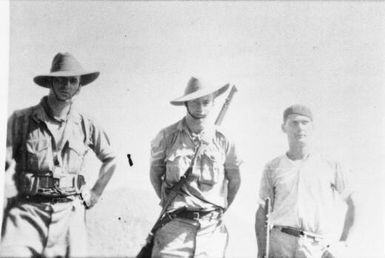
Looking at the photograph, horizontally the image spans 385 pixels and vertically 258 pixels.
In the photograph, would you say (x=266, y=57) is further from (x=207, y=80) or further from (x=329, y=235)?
(x=329, y=235)

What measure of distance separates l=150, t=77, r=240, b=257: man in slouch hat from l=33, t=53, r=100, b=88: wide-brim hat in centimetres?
76

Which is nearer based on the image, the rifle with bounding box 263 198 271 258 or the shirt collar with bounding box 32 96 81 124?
the rifle with bounding box 263 198 271 258

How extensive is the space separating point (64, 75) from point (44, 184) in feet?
2.91

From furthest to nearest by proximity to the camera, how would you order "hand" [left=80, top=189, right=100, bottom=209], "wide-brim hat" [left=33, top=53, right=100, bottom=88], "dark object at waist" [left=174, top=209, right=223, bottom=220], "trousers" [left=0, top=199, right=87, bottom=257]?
→ "wide-brim hat" [left=33, top=53, right=100, bottom=88] → "hand" [left=80, top=189, right=100, bottom=209] → "dark object at waist" [left=174, top=209, right=223, bottom=220] → "trousers" [left=0, top=199, right=87, bottom=257]

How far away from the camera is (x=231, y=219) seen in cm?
457

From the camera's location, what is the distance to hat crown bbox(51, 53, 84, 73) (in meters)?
4.65

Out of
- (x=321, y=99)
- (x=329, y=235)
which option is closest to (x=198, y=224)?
(x=329, y=235)

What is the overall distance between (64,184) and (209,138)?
120 cm

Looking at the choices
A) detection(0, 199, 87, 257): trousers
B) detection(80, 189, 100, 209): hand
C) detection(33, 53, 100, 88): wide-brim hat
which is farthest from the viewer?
detection(33, 53, 100, 88): wide-brim hat

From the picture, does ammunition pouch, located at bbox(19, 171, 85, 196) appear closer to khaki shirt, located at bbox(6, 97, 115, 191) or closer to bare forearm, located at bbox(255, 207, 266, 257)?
khaki shirt, located at bbox(6, 97, 115, 191)

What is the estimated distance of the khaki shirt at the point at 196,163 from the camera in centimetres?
444

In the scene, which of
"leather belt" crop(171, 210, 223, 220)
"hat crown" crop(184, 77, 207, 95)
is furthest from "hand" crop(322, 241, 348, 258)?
"hat crown" crop(184, 77, 207, 95)

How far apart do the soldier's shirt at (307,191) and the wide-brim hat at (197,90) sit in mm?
739

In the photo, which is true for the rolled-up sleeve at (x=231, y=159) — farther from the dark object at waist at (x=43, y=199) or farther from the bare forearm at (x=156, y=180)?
the dark object at waist at (x=43, y=199)
